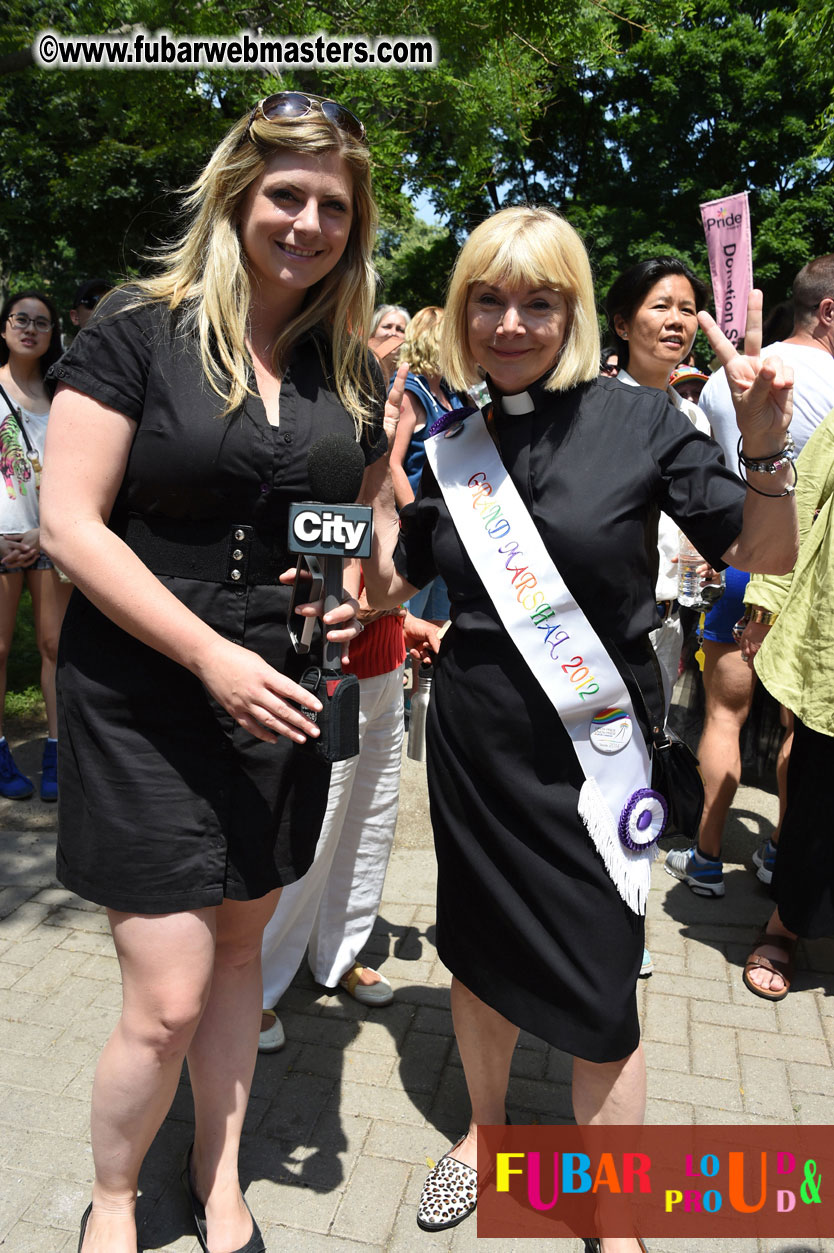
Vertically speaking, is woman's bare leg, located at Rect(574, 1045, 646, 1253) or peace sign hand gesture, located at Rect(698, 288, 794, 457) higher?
peace sign hand gesture, located at Rect(698, 288, 794, 457)

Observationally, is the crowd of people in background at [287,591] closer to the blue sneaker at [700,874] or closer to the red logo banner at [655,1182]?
the red logo banner at [655,1182]

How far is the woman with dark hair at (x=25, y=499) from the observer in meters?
4.61

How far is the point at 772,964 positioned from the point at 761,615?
113cm

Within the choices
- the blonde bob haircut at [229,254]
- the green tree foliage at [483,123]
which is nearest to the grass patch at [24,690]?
the green tree foliage at [483,123]

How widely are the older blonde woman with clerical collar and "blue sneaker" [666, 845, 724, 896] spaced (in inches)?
72.3

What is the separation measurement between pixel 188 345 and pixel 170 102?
6033 millimetres

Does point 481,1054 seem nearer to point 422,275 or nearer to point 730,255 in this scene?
point 730,255

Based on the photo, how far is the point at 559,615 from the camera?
205 centimetres

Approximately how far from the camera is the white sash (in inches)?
80.4

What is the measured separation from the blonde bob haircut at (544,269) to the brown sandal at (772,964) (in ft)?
7.08

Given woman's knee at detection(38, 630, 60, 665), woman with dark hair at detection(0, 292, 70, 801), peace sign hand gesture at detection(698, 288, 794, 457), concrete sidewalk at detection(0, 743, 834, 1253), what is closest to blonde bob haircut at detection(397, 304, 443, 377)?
woman with dark hair at detection(0, 292, 70, 801)

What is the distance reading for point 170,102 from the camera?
6.92 meters

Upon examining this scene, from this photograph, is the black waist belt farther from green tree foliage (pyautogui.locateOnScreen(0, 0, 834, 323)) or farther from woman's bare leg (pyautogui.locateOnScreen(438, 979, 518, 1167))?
woman's bare leg (pyautogui.locateOnScreen(438, 979, 518, 1167))

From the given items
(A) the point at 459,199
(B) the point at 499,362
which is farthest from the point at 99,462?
(A) the point at 459,199
